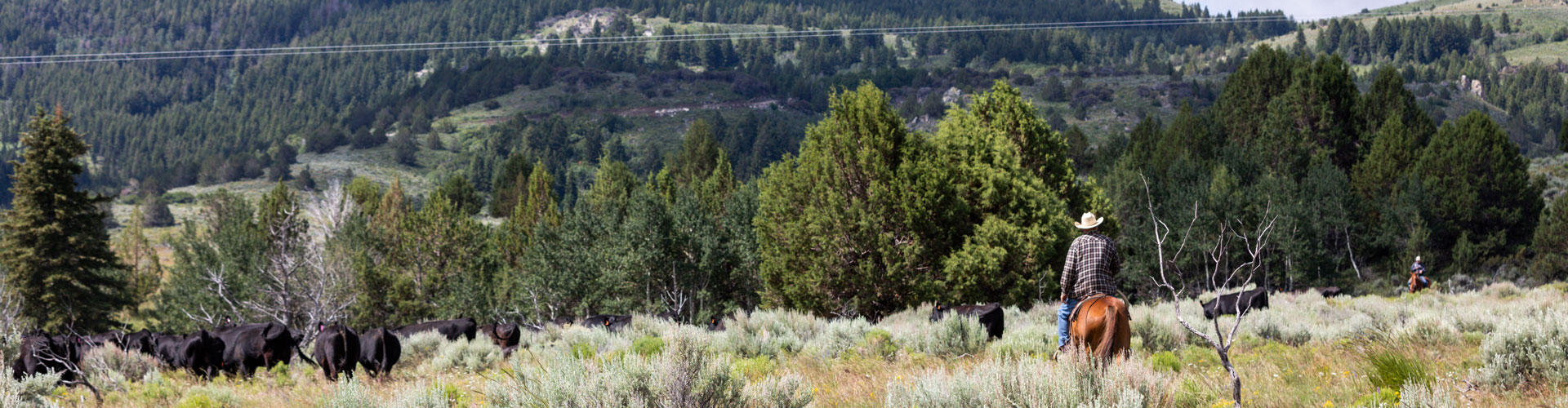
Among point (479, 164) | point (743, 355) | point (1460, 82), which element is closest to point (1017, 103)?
point (743, 355)

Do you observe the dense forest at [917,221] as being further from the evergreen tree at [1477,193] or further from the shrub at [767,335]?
the shrub at [767,335]

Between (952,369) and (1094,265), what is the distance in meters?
2.56

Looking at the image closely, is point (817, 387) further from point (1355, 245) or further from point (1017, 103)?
point (1355, 245)

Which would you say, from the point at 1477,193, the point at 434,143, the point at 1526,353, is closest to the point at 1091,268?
the point at 1526,353

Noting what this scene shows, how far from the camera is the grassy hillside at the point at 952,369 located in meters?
4.97

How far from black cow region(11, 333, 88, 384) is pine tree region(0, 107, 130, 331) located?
82.3 ft

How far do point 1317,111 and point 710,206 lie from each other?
4005 centimetres

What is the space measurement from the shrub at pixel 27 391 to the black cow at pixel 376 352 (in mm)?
3600

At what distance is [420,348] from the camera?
52.5 feet

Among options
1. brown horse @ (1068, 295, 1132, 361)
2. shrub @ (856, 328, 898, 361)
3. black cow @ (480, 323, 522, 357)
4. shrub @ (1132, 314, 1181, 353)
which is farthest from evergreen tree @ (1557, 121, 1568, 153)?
brown horse @ (1068, 295, 1132, 361)

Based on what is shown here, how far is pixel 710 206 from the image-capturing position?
55219 mm

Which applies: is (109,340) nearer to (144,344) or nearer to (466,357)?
(144,344)

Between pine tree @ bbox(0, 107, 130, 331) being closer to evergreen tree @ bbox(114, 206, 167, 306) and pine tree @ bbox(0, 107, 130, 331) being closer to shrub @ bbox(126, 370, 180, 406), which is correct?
shrub @ bbox(126, 370, 180, 406)

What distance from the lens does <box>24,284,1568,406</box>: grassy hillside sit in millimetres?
4969
